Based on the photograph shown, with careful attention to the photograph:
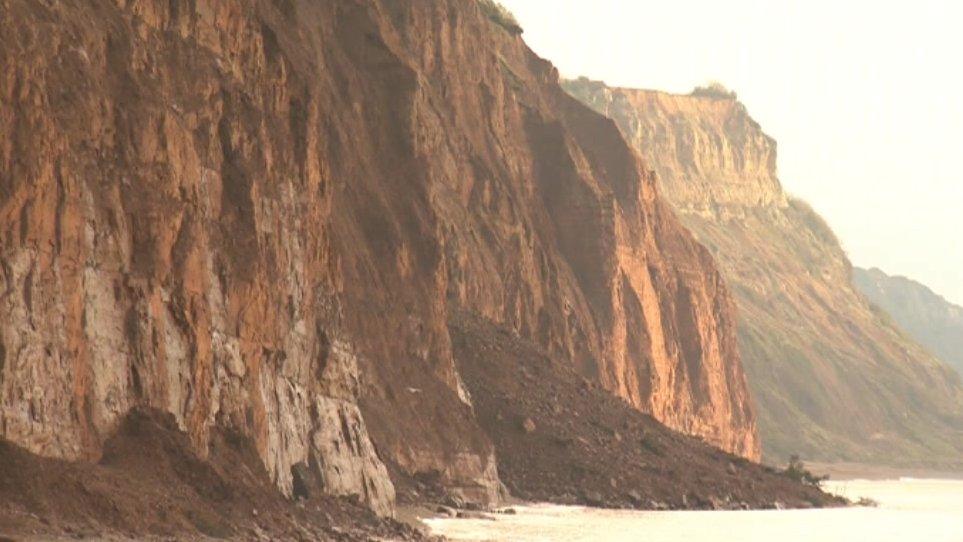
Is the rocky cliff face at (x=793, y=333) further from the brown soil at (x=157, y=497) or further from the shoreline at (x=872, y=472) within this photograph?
the brown soil at (x=157, y=497)

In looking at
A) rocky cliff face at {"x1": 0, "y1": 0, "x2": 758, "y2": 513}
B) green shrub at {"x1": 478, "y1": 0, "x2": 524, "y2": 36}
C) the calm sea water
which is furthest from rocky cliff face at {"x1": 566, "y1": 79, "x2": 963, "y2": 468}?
the calm sea water

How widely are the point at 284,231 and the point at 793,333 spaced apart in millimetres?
130031

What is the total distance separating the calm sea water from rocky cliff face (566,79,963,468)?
78364 millimetres

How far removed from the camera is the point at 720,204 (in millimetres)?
194375

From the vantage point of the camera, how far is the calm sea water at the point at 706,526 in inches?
2185

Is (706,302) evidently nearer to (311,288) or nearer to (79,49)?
(311,288)

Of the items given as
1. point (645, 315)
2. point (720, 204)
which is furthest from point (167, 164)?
point (720, 204)

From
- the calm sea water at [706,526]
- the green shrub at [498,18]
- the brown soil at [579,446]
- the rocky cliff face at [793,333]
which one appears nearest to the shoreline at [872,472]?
the rocky cliff face at [793,333]

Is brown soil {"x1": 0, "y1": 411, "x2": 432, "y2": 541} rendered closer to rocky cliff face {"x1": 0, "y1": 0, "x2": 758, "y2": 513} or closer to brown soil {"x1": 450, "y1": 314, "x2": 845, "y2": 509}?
rocky cliff face {"x1": 0, "y1": 0, "x2": 758, "y2": 513}

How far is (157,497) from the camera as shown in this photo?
38.6 metres

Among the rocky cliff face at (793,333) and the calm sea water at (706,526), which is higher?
the rocky cliff face at (793,333)

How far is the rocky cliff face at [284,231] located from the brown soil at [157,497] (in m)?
0.70

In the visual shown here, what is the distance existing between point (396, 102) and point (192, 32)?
27.6m

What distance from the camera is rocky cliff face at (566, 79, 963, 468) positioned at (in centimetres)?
16788
